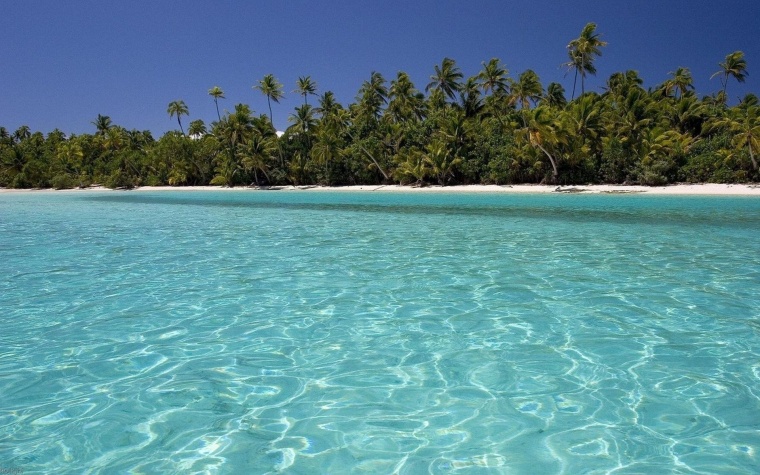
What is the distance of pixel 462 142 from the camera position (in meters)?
45.2

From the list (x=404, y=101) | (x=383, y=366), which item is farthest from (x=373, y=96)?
(x=383, y=366)

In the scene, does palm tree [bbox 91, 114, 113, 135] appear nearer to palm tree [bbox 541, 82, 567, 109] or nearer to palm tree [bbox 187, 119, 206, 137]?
palm tree [bbox 187, 119, 206, 137]

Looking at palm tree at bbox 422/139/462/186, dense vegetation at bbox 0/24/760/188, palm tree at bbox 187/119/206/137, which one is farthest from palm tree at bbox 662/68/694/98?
palm tree at bbox 187/119/206/137

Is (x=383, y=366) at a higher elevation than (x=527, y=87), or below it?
below

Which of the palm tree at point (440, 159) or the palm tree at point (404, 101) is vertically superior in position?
the palm tree at point (404, 101)

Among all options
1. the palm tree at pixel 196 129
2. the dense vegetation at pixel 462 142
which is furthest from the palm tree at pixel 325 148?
the palm tree at pixel 196 129

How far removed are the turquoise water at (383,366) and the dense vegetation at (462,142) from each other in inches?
1283

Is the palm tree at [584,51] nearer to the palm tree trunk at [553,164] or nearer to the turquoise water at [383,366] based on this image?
the palm tree trunk at [553,164]

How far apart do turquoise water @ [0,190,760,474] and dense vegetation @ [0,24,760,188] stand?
32.6 m

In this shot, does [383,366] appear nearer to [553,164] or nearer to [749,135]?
[749,135]

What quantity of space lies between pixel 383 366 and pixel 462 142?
141 feet

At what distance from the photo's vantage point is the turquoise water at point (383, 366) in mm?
2857

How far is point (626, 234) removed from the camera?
1255 centimetres

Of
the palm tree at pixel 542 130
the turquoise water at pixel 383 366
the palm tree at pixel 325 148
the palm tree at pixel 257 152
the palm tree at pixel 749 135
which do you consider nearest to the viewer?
the turquoise water at pixel 383 366
